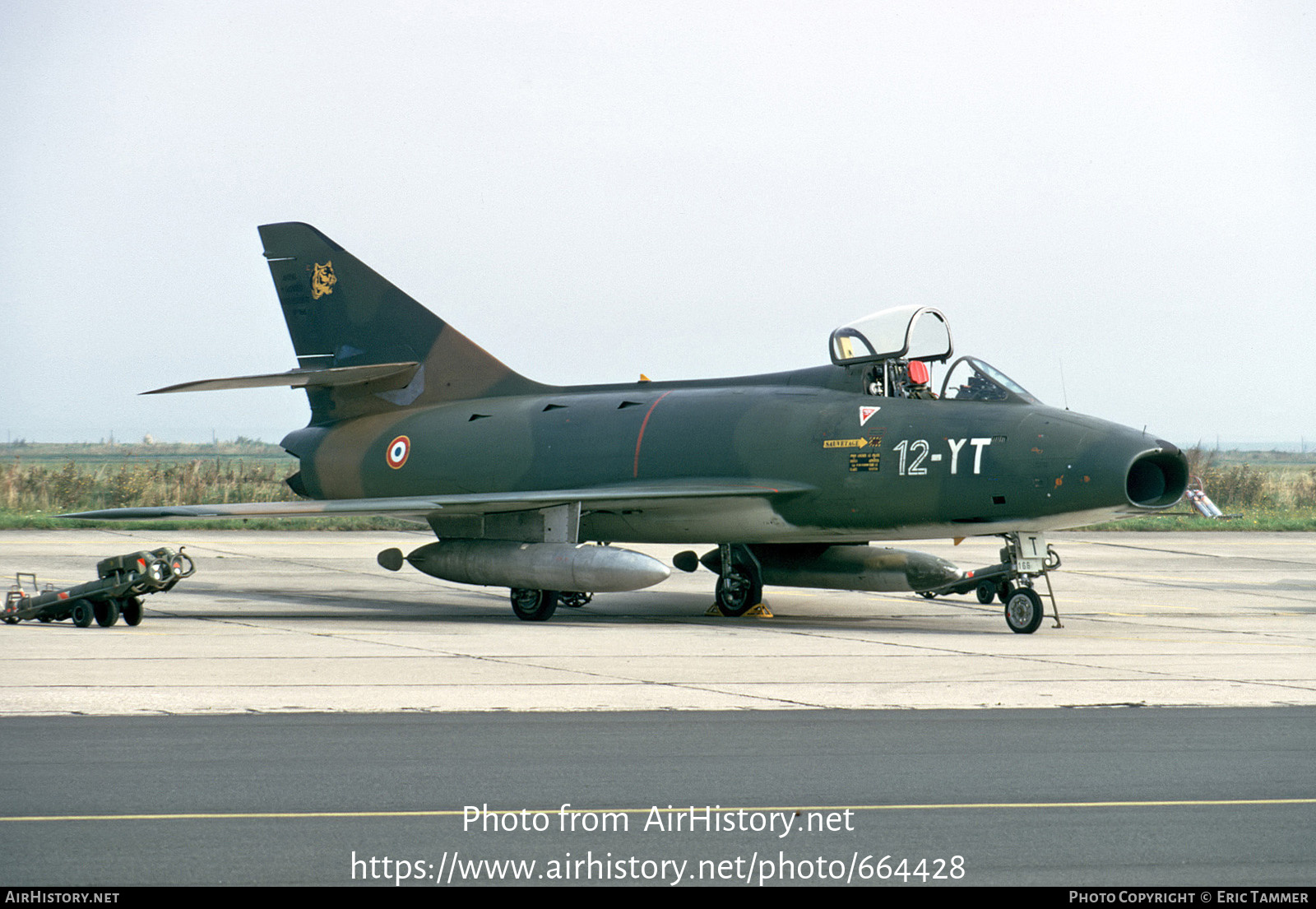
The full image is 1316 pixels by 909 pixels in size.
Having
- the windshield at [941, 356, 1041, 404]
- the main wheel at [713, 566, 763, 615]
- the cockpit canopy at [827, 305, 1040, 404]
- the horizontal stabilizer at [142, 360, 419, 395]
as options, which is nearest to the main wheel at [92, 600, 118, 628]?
the horizontal stabilizer at [142, 360, 419, 395]

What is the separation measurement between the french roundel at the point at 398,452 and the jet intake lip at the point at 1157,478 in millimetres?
9520

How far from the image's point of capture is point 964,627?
14969mm

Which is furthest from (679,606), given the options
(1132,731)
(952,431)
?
(1132,731)

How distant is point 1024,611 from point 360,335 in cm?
1033

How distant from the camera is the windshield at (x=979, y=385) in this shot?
14734 mm

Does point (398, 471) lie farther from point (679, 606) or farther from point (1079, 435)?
point (1079, 435)

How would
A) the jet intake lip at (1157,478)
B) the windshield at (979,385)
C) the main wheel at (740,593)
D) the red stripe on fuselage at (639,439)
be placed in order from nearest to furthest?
the jet intake lip at (1157,478)
the windshield at (979,385)
the red stripe on fuselage at (639,439)
the main wheel at (740,593)

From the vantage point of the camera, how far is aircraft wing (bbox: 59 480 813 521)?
1543 cm

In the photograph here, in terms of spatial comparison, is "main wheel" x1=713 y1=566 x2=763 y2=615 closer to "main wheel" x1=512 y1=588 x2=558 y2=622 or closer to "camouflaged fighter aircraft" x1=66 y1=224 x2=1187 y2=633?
"camouflaged fighter aircraft" x1=66 y1=224 x2=1187 y2=633

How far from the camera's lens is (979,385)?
14859 mm

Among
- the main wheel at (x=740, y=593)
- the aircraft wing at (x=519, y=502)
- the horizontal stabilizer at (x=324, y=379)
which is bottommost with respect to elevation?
the main wheel at (x=740, y=593)

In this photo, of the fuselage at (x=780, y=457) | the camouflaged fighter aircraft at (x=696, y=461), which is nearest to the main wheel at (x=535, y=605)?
the camouflaged fighter aircraft at (x=696, y=461)

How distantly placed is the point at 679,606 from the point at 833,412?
4.07m

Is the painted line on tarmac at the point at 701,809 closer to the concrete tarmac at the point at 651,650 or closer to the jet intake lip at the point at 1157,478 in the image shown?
the concrete tarmac at the point at 651,650
